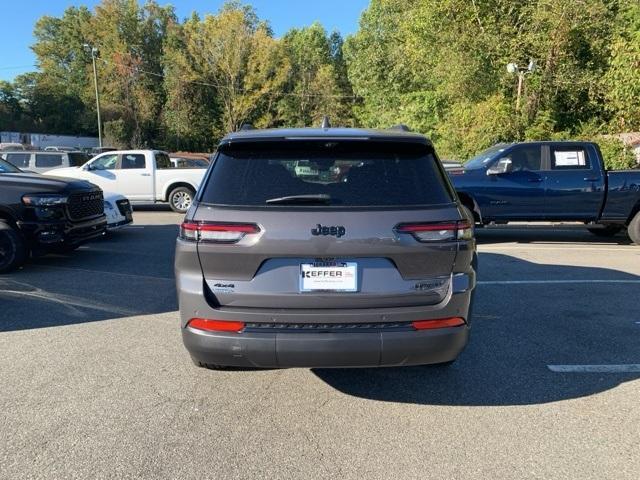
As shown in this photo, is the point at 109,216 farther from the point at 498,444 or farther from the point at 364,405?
the point at 498,444

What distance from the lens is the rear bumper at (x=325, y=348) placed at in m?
3.12

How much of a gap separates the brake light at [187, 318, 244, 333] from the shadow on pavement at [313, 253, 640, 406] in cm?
110

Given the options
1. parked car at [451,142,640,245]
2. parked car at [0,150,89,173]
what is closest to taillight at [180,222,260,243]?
parked car at [451,142,640,245]

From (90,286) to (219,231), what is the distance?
14.2 feet

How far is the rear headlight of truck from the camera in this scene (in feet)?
24.4

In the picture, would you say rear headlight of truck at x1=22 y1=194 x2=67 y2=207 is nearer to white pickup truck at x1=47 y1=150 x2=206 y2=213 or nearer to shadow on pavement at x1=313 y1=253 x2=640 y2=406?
shadow on pavement at x1=313 y1=253 x2=640 y2=406

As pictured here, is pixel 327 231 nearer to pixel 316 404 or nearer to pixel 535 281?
pixel 316 404

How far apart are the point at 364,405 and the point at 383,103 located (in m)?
36.7

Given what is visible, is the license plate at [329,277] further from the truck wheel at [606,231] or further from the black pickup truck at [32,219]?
the truck wheel at [606,231]

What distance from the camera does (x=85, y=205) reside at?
825 centimetres

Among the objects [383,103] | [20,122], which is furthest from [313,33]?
[20,122]

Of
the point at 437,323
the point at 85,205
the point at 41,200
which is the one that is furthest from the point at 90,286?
the point at 437,323

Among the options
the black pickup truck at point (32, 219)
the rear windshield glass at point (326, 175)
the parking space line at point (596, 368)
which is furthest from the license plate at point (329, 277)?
the black pickup truck at point (32, 219)

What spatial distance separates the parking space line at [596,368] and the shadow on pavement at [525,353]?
0.20 feet
